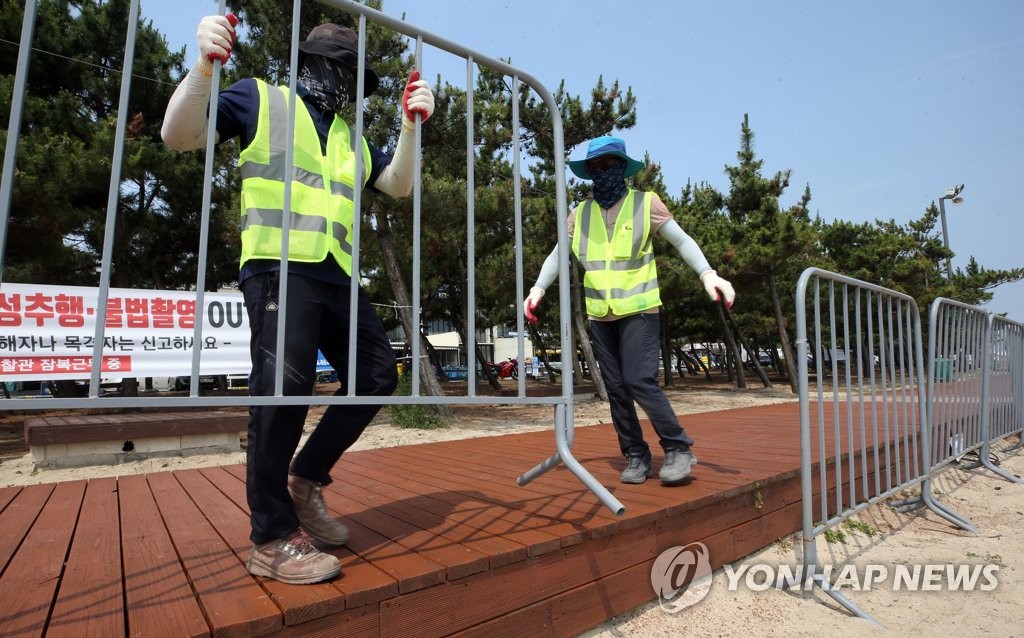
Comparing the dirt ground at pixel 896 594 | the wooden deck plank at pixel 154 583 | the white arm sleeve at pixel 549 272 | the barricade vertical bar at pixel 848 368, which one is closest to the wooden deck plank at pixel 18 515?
the wooden deck plank at pixel 154 583

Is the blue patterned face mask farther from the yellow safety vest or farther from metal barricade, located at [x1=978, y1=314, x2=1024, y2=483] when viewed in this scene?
metal barricade, located at [x1=978, y1=314, x2=1024, y2=483]

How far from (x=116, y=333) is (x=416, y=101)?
7.64 meters

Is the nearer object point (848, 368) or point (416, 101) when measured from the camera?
point (416, 101)

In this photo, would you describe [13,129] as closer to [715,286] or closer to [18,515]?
[18,515]

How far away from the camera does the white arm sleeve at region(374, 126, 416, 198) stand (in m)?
1.99

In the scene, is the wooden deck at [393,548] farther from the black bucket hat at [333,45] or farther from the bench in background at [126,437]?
the bench in background at [126,437]

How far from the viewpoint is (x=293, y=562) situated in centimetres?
157

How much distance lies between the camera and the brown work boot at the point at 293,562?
1558 mm

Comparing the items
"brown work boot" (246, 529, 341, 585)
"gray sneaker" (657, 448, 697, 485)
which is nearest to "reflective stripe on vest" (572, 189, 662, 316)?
"gray sneaker" (657, 448, 697, 485)

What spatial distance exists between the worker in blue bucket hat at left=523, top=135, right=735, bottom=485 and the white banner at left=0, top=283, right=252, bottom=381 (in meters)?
5.23

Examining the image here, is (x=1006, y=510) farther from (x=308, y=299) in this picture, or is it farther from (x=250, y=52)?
(x=250, y=52)

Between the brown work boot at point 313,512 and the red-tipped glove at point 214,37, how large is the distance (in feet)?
4.01

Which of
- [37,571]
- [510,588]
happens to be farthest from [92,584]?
[510,588]

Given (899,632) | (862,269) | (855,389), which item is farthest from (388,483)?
(862,269)
